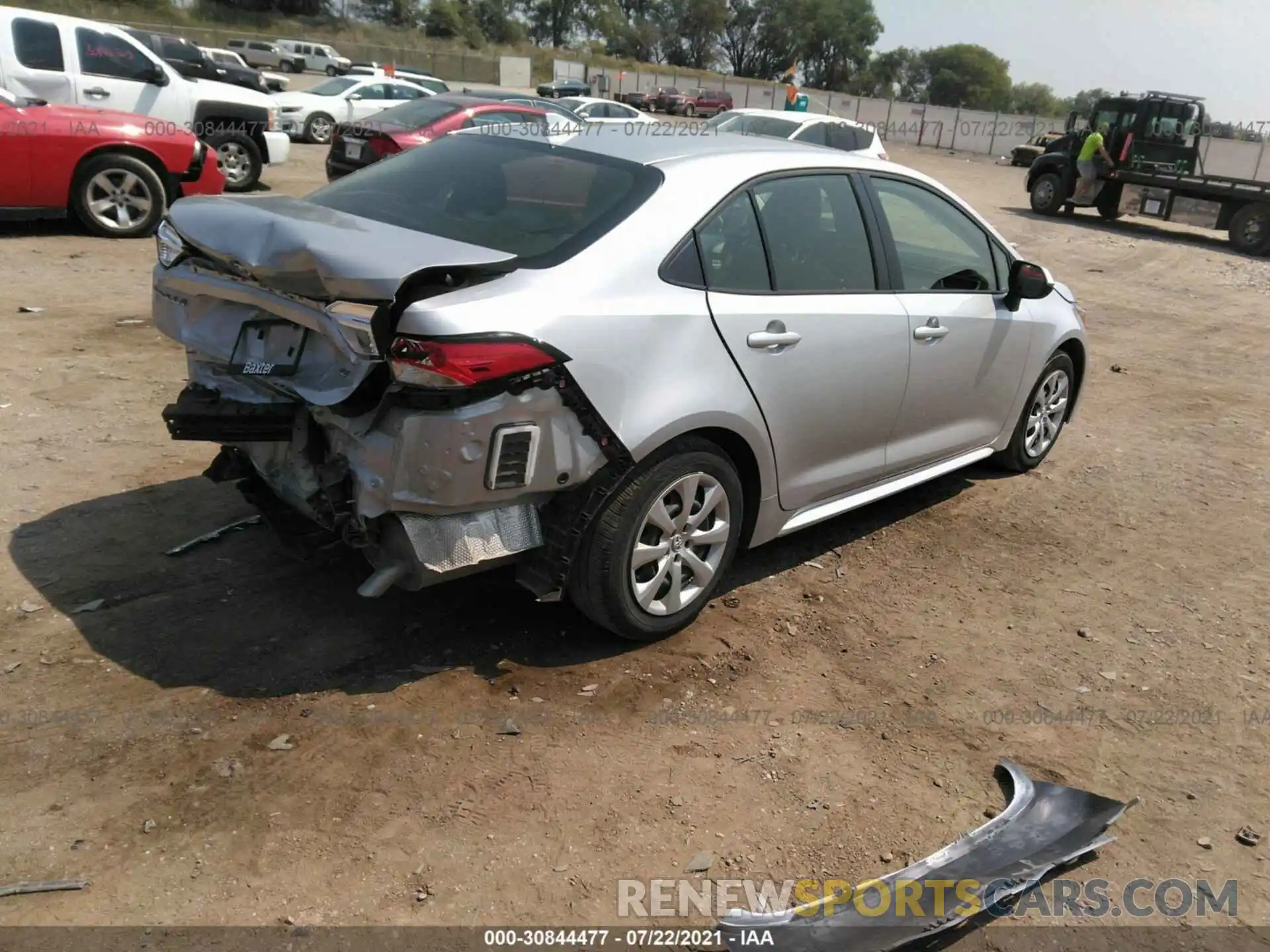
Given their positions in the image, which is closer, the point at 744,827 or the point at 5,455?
the point at 744,827

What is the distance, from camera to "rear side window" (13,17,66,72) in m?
11.2

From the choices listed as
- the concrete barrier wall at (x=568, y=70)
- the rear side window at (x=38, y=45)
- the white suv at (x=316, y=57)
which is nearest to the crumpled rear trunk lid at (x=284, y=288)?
the rear side window at (x=38, y=45)

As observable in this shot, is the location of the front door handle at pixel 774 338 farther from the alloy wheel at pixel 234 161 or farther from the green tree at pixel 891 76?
the green tree at pixel 891 76

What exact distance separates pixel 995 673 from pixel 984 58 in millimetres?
126697

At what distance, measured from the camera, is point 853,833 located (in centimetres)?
301

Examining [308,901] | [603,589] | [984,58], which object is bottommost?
[308,901]

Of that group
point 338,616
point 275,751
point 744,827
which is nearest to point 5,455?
point 338,616

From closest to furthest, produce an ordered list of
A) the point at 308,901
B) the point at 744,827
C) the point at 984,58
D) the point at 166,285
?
the point at 308,901 < the point at 744,827 < the point at 166,285 < the point at 984,58

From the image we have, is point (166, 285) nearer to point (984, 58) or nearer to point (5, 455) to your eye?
point (5, 455)

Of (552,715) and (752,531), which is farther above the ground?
(752,531)

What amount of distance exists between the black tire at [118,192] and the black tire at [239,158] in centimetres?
297

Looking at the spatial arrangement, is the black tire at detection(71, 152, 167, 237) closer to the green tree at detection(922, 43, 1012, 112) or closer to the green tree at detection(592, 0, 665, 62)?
the green tree at detection(592, 0, 665, 62)

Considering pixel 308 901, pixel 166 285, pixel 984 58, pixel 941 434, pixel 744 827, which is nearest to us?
pixel 308 901

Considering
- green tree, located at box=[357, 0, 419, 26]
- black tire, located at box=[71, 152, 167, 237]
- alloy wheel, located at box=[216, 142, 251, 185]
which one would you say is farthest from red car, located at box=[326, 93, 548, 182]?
green tree, located at box=[357, 0, 419, 26]
